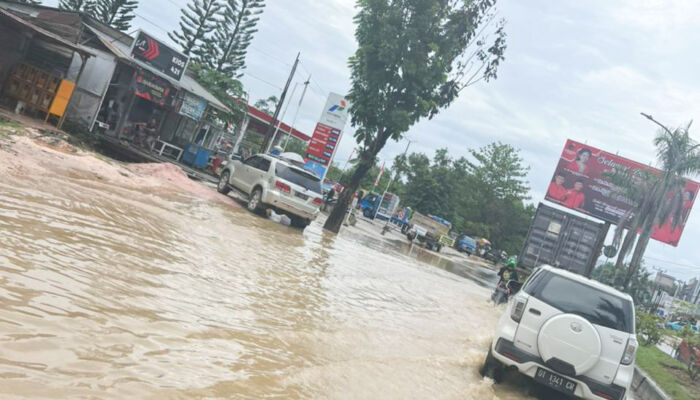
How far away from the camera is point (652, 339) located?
48.2 feet

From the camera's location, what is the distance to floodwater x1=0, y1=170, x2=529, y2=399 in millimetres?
3268

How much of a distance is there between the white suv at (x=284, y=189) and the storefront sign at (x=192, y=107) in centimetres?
→ 959

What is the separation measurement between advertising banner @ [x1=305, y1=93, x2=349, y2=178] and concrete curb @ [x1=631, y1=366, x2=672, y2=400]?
766 inches

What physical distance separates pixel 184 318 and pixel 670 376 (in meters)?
10.9

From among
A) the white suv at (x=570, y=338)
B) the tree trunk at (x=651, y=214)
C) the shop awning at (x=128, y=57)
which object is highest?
the tree trunk at (x=651, y=214)

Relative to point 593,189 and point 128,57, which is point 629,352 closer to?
point 128,57

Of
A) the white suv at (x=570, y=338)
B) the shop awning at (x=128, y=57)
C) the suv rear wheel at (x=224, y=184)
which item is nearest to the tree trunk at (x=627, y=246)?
the suv rear wheel at (x=224, y=184)

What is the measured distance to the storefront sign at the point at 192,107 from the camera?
2308 centimetres

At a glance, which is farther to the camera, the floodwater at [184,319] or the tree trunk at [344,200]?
the tree trunk at [344,200]

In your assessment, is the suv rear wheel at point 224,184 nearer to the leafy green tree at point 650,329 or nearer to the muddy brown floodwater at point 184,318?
the muddy brown floodwater at point 184,318

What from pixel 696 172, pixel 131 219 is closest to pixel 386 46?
pixel 131 219

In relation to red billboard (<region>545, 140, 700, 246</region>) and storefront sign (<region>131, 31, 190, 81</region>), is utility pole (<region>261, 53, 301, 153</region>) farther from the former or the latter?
red billboard (<region>545, 140, 700, 246</region>)

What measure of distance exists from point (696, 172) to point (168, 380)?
27.4 metres

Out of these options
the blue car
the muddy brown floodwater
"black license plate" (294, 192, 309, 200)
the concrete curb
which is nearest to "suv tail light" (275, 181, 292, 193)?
"black license plate" (294, 192, 309, 200)
